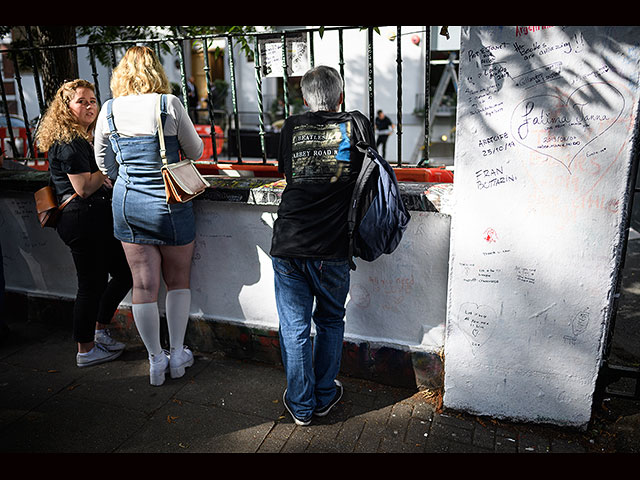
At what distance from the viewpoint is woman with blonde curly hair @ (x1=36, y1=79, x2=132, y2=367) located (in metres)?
3.09

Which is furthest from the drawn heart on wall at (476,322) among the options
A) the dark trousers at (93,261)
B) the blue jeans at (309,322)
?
the dark trousers at (93,261)

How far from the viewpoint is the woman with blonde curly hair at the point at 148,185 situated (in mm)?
2816

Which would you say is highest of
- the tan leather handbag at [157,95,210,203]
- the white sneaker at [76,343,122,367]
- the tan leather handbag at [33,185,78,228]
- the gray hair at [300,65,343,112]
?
the gray hair at [300,65,343,112]

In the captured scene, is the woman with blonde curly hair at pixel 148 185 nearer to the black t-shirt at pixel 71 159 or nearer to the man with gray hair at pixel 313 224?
the black t-shirt at pixel 71 159

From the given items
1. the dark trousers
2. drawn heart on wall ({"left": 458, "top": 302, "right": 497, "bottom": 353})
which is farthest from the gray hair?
the dark trousers

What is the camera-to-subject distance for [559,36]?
2.25 meters

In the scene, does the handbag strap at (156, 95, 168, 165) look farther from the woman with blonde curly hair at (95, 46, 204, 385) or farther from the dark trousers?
the dark trousers

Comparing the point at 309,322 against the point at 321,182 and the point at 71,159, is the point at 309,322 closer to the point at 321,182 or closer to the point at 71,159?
the point at 321,182

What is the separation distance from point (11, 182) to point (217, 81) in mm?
17547

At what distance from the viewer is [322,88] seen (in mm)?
2492

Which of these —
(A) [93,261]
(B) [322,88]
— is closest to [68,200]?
(A) [93,261]

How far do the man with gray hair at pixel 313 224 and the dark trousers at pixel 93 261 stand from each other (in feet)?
4.38

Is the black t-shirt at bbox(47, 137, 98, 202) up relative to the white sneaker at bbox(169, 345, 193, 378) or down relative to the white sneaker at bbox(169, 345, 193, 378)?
up
